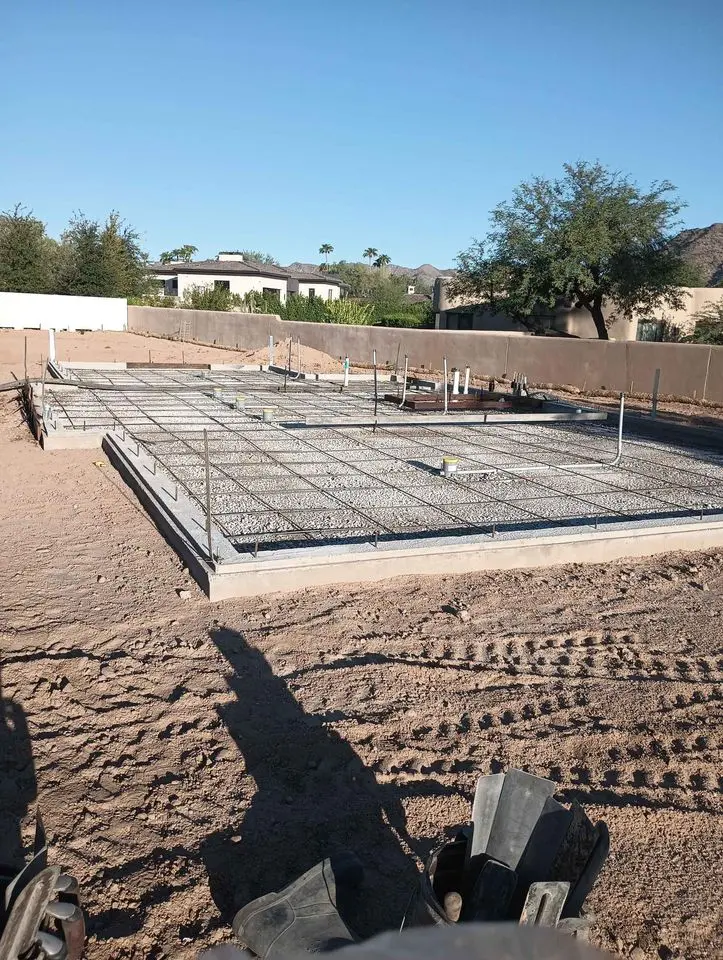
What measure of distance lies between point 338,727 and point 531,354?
16889mm

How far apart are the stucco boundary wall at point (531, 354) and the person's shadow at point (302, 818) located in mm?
14736

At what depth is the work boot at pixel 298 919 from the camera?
2.33 m

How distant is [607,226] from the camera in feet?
96.6

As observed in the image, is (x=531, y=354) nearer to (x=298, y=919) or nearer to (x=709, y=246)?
(x=298, y=919)

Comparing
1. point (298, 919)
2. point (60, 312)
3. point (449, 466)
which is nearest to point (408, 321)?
point (60, 312)

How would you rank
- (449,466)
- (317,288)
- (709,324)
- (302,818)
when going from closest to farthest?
1. (302,818)
2. (449,466)
3. (709,324)
4. (317,288)

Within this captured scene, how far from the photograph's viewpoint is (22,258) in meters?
39.1

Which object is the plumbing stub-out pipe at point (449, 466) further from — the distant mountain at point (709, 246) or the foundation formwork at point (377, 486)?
the distant mountain at point (709, 246)

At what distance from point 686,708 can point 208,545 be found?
3.15 metres

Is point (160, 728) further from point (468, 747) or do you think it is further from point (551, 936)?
point (551, 936)

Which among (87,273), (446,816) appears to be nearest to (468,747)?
(446,816)

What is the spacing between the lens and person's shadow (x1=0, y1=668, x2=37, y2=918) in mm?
2871

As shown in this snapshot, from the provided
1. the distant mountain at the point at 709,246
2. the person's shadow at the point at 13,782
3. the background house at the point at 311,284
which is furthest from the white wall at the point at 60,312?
the distant mountain at the point at 709,246

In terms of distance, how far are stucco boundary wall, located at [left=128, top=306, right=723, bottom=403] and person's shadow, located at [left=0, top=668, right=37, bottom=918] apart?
607 inches
